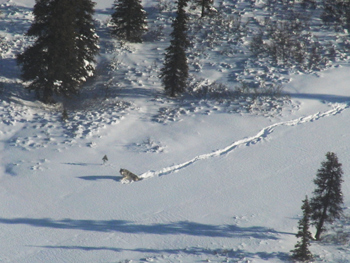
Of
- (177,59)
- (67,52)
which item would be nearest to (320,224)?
(177,59)

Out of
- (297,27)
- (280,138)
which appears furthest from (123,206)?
(297,27)

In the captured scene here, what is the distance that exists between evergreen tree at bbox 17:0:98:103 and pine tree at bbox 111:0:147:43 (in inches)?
196

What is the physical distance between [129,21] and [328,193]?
759 inches

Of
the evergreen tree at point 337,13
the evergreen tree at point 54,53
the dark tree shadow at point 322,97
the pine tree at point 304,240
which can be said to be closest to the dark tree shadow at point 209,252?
the pine tree at point 304,240

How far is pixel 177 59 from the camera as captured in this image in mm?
25688

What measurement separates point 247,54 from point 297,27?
5278 millimetres

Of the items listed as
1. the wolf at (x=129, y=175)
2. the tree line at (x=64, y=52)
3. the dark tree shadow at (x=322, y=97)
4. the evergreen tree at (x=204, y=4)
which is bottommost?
the wolf at (x=129, y=175)

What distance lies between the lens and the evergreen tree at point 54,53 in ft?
77.9

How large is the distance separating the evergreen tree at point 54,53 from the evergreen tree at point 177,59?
474cm

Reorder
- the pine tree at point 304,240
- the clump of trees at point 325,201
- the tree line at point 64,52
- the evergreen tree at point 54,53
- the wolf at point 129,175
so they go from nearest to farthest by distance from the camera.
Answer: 1. the pine tree at point 304,240
2. the clump of trees at point 325,201
3. the wolf at point 129,175
4. the evergreen tree at point 54,53
5. the tree line at point 64,52

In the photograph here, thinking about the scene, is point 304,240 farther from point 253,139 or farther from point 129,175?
point 253,139

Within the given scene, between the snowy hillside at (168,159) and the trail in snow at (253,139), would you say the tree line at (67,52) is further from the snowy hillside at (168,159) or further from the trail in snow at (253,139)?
the trail in snow at (253,139)

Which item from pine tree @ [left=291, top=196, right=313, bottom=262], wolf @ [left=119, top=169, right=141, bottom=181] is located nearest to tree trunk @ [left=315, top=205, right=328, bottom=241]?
pine tree @ [left=291, top=196, right=313, bottom=262]

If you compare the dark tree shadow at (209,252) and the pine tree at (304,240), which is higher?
the pine tree at (304,240)
